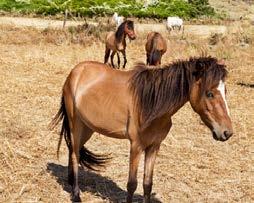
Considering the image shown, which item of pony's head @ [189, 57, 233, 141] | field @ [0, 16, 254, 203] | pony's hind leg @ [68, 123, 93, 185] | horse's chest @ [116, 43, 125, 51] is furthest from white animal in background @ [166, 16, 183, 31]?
pony's head @ [189, 57, 233, 141]

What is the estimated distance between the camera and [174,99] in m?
3.93

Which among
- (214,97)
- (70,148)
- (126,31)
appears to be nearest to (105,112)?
(70,148)

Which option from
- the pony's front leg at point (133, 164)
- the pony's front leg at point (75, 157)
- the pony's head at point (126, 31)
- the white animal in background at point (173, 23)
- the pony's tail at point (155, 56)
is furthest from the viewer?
the white animal in background at point (173, 23)

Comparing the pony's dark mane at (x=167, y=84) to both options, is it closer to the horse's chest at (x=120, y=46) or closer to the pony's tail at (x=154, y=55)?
the pony's tail at (x=154, y=55)

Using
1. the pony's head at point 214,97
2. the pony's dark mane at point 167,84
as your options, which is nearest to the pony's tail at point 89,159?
the pony's dark mane at point 167,84

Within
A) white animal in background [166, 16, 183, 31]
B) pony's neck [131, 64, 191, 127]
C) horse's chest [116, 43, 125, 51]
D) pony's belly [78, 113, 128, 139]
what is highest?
pony's neck [131, 64, 191, 127]

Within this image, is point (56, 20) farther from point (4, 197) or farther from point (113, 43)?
point (4, 197)

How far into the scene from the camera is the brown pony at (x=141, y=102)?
3.69 m

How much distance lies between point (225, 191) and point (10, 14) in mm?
20464

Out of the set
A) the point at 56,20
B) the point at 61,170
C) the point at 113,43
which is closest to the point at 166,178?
the point at 61,170

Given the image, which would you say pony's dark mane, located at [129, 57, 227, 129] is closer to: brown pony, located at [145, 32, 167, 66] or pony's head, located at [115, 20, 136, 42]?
brown pony, located at [145, 32, 167, 66]

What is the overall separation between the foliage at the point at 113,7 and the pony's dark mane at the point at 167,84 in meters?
21.9

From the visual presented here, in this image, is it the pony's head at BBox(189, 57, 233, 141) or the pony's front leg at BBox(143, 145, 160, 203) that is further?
the pony's front leg at BBox(143, 145, 160, 203)

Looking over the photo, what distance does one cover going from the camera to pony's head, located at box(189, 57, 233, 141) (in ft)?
12.0
